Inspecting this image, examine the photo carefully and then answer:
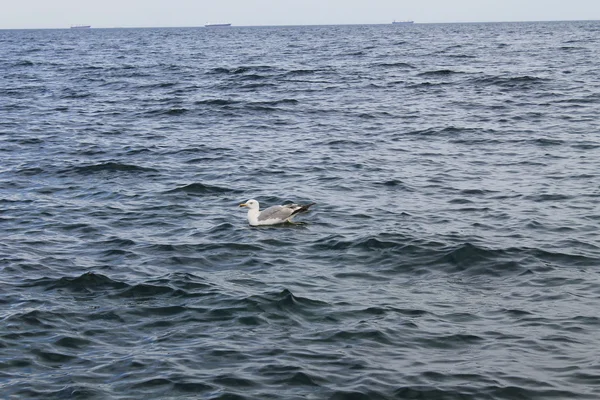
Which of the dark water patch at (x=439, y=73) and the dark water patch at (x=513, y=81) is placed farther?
the dark water patch at (x=439, y=73)

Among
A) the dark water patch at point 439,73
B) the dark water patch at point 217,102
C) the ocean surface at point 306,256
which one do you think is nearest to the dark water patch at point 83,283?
the ocean surface at point 306,256

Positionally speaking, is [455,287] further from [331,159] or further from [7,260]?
[331,159]

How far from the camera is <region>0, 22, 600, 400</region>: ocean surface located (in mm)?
8867

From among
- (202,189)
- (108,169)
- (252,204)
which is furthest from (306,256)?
(108,169)

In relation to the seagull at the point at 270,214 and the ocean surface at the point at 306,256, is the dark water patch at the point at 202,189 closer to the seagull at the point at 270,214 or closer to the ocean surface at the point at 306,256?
the ocean surface at the point at 306,256

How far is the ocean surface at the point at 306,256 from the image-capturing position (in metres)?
8.87

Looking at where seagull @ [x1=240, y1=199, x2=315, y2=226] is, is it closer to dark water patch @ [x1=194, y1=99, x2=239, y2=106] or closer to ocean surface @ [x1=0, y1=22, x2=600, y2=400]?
ocean surface @ [x1=0, y1=22, x2=600, y2=400]

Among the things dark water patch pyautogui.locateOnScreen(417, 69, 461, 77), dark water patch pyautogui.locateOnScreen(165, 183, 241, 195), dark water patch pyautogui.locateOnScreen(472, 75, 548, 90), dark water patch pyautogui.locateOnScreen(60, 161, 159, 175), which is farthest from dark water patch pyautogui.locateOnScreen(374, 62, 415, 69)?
dark water patch pyautogui.locateOnScreen(165, 183, 241, 195)

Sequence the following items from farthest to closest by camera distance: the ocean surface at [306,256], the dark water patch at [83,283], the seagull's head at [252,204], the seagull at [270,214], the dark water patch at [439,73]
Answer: the dark water patch at [439,73] → the seagull's head at [252,204] → the seagull at [270,214] → the dark water patch at [83,283] → the ocean surface at [306,256]

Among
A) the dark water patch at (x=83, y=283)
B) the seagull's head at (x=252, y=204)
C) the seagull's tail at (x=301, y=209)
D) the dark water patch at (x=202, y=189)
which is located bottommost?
the dark water patch at (x=202, y=189)

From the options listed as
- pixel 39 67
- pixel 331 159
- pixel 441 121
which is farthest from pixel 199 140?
pixel 39 67

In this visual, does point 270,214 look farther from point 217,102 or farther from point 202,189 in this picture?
point 217,102

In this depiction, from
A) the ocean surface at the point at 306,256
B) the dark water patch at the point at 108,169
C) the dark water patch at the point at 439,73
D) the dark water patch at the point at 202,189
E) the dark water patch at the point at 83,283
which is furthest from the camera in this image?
the dark water patch at the point at 439,73

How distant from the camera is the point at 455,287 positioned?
11.4 meters
